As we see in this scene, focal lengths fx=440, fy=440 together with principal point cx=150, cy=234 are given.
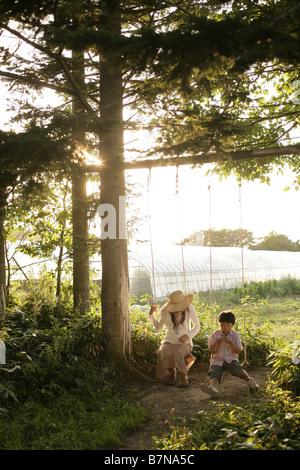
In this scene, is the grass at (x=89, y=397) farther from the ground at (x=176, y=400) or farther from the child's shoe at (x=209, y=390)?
the child's shoe at (x=209, y=390)

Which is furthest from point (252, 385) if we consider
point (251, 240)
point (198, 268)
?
point (251, 240)

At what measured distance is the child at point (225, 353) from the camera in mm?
5551

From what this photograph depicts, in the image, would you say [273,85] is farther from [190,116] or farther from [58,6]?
[58,6]

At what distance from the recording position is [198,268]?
17219mm

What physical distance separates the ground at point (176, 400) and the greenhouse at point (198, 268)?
17.5ft

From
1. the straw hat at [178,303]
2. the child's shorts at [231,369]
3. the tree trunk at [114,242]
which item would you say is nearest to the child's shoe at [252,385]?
the child's shorts at [231,369]

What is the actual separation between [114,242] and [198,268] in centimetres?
1127

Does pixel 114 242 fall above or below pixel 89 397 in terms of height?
above

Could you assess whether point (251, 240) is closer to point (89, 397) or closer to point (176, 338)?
point (176, 338)

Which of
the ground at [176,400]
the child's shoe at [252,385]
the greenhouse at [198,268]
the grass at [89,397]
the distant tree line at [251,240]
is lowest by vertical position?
the ground at [176,400]

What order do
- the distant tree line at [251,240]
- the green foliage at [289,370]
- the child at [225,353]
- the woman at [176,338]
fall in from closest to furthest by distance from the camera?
1. the green foliage at [289,370]
2. the child at [225,353]
3. the woman at [176,338]
4. the distant tree line at [251,240]

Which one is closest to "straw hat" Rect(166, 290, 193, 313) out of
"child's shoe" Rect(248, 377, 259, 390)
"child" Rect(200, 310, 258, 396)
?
"child" Rect(200, 310, 258, 396)
